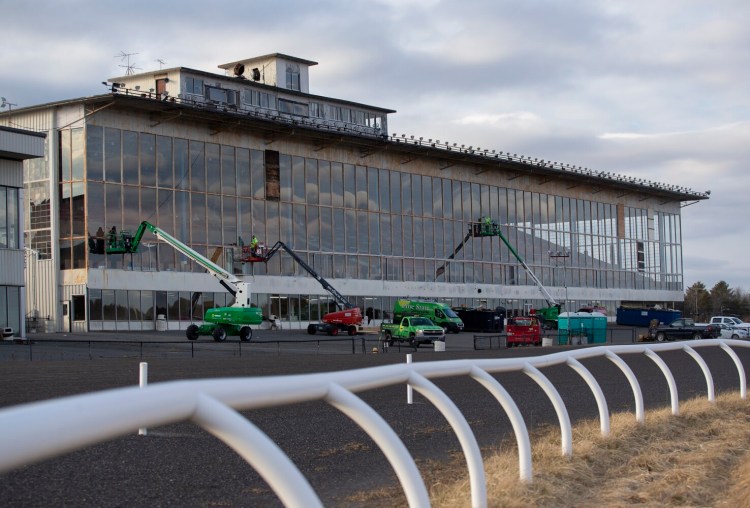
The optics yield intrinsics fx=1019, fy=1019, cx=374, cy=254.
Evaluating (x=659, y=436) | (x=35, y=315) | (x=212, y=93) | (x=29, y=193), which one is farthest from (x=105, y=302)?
(x=659, y=436)

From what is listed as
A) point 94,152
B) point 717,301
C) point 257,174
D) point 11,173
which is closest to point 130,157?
point 94,152

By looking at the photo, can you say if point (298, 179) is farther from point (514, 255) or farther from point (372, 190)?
point (514, 255)

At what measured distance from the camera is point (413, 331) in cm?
5578

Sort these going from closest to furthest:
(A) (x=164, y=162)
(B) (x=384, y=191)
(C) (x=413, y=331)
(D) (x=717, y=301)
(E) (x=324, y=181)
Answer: (C) (x=413, y=331)
(A) (x=164, y=162)
(E) (x=324, y=181)
(B) (x=384, y=191)
(D) (x=717, y=301)

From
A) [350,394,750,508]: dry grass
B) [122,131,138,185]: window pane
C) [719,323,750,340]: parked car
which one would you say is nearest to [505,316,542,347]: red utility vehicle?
[719,323,750,340]: parked car

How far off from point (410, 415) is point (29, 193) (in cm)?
5227

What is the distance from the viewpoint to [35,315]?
6234cm

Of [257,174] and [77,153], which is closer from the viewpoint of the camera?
[77,153]

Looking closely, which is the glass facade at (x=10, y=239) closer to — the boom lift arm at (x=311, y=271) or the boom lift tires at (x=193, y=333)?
the boom lift tires at (x=193, y=333)

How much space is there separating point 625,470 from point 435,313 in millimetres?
63206

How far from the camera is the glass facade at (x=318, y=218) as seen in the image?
6250 cm

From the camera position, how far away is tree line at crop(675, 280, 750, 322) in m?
156

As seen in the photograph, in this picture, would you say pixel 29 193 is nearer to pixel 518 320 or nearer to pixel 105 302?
pixel 105 302

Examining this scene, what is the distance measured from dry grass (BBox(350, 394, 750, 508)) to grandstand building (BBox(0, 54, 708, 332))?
173ft
